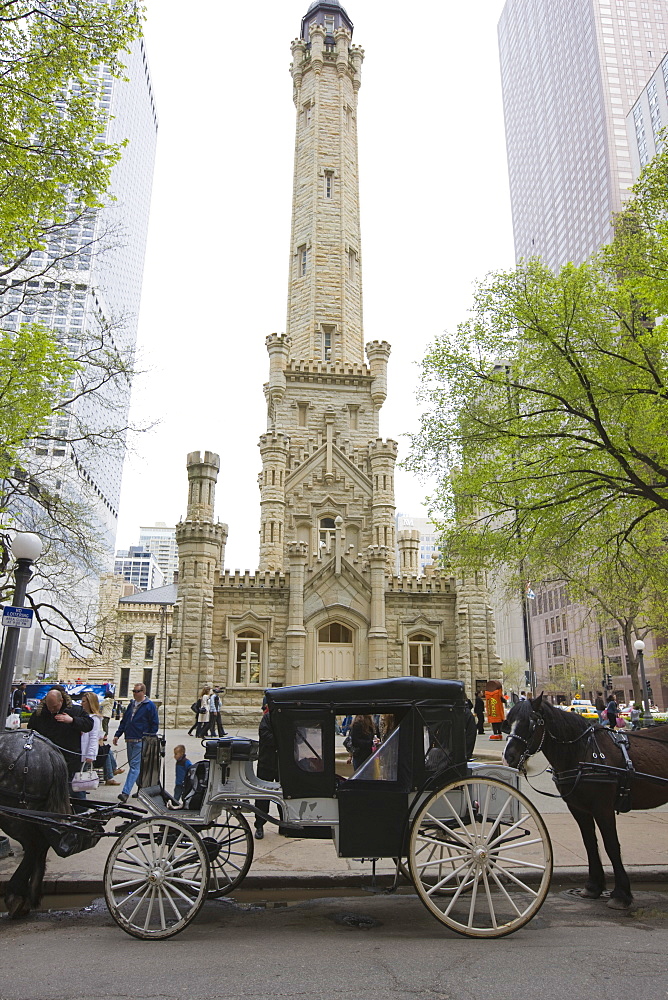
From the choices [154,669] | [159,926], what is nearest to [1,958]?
[159,926]

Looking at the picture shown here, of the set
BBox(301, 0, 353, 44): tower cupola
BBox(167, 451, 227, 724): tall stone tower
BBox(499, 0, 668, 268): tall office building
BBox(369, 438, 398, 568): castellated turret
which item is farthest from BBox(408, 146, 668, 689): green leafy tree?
BBox(499, 0, 668, 268): tall office building

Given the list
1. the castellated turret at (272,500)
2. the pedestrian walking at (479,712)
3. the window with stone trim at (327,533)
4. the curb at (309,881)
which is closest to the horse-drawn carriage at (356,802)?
the curb at (309,881)

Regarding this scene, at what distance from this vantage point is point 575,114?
96.3 metres

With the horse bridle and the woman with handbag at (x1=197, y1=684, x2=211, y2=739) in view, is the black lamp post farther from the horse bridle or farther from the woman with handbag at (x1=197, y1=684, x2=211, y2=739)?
the woman with handbag at (x1=197, y1=684, x2=211, y2=739)

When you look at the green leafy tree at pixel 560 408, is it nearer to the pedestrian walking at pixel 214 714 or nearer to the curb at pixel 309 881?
the curb at pixel 309 881

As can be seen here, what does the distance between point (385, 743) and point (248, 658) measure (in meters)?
22.8

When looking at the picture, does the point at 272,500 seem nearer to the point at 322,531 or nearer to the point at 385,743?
the point at 322,531

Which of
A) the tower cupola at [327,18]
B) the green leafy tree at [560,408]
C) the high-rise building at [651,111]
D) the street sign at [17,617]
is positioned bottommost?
the street sign at [17,617]

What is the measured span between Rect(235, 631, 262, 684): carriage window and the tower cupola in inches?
1593

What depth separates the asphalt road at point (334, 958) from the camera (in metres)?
4.46

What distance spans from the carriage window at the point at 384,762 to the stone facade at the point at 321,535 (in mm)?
21891

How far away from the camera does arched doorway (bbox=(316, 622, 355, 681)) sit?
92.9ft

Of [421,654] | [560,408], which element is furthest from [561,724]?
[421,654]

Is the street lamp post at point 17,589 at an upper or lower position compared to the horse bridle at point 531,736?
upper
